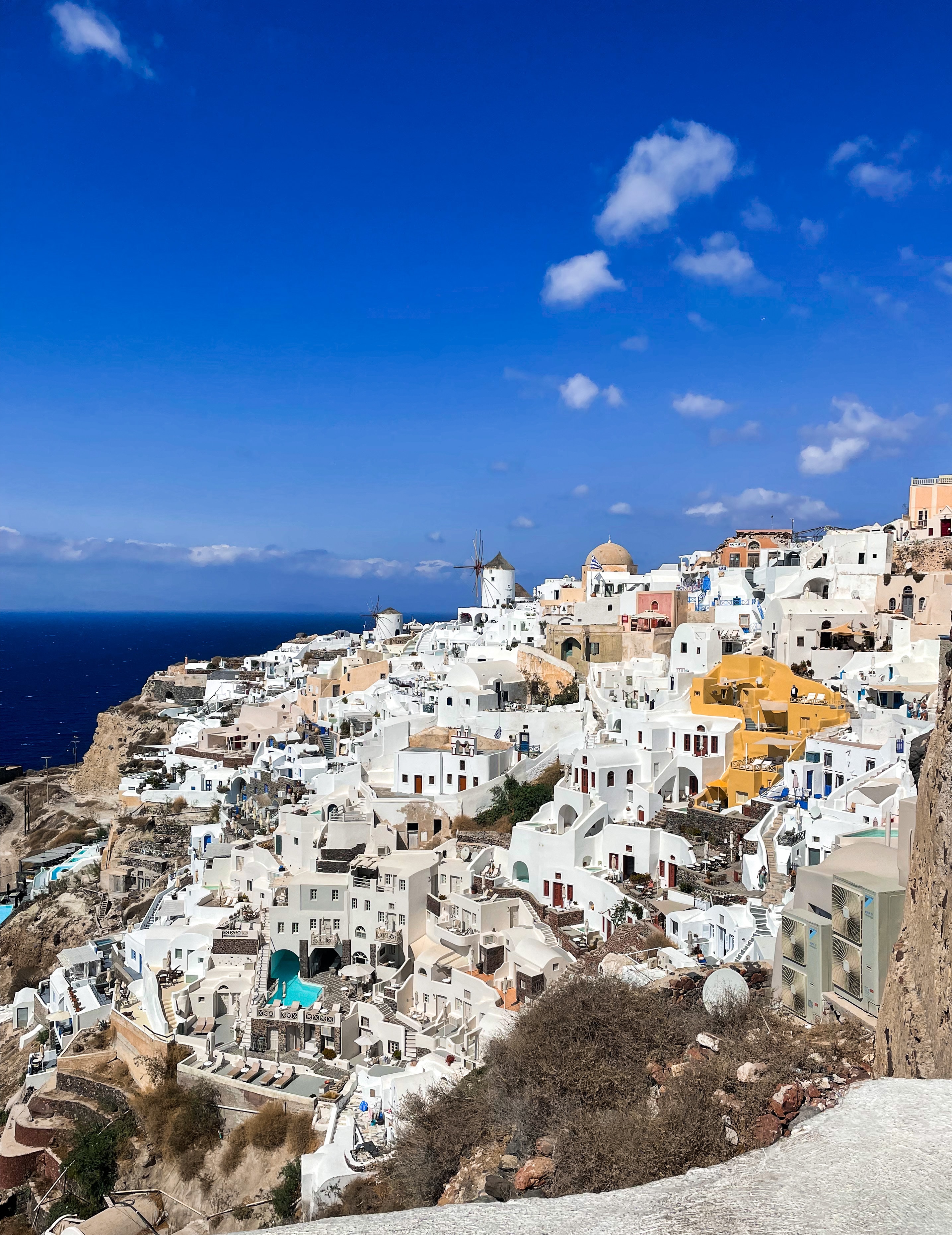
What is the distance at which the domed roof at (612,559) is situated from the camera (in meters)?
47.1

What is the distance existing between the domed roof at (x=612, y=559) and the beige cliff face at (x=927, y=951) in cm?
4106

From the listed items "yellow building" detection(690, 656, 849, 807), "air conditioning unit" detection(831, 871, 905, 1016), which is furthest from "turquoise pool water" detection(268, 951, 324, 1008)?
"air conditioning unit" detection(831, 871, 905, 1016)

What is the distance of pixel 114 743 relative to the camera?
5091 cm

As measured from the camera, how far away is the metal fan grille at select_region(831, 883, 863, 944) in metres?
8.65

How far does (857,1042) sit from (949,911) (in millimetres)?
4329

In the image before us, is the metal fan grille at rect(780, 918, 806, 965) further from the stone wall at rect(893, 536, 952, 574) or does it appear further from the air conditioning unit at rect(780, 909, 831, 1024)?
the stone wall at rect(893, 536, 952, 574)

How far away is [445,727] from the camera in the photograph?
99.9ft

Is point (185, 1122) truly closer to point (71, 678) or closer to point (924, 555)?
point (924, 555)

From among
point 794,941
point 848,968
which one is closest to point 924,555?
point 794,941

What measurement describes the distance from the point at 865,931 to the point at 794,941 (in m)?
1.50

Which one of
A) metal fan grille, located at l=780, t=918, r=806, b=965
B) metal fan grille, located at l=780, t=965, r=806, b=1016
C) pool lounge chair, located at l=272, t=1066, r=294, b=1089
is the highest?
metal fan grille, located at l=780, t=918, r=806, b=965

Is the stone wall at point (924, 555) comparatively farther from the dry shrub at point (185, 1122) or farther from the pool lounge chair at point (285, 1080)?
the dry shrub at point (185, 1122)

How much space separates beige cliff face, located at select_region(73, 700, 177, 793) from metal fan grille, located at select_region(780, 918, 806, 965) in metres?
43.6

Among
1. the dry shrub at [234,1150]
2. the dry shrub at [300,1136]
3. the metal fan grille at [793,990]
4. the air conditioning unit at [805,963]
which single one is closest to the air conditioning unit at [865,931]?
the air conditioning unit at [805,963]
